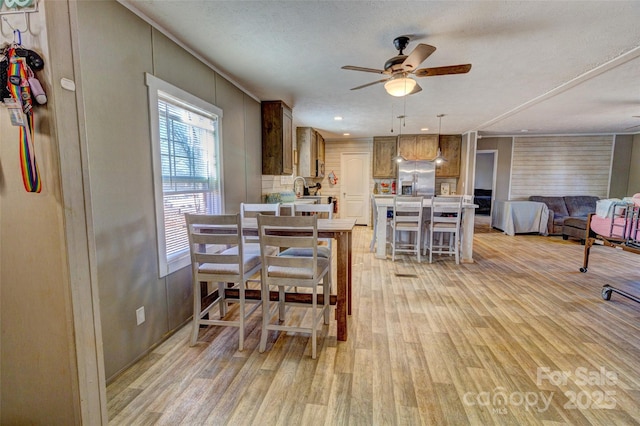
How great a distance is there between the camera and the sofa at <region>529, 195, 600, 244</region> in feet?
20.8

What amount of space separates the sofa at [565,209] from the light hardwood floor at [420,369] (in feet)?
12.9

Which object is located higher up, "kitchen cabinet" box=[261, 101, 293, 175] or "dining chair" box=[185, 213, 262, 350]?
"kitchen cabinet" box=[261, 101, 293, 175]

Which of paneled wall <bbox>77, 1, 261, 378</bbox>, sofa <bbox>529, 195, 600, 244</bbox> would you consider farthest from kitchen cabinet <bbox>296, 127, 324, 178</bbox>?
sofa <bbox>529, 195, 600, 244</bbox>

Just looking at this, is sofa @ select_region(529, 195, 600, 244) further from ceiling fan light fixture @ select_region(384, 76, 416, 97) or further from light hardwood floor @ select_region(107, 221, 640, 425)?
ceiling fan light fixture @ select_region(384, 76, 416, 97)

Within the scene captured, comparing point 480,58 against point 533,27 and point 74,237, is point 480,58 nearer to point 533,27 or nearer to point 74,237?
point 533,27

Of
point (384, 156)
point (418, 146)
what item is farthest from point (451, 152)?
point (384, 156)

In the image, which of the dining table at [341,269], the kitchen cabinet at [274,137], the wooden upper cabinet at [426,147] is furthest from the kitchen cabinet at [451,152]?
the dining table at [341,269]

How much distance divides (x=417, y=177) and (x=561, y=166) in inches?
139

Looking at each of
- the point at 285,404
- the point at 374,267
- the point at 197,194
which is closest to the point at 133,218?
the point at 197,194

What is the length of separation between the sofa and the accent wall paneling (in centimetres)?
31

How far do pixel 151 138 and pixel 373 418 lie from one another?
233cm

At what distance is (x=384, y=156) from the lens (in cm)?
744

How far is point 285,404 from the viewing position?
5.30 feet

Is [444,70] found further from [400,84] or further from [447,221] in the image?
[447,221]
